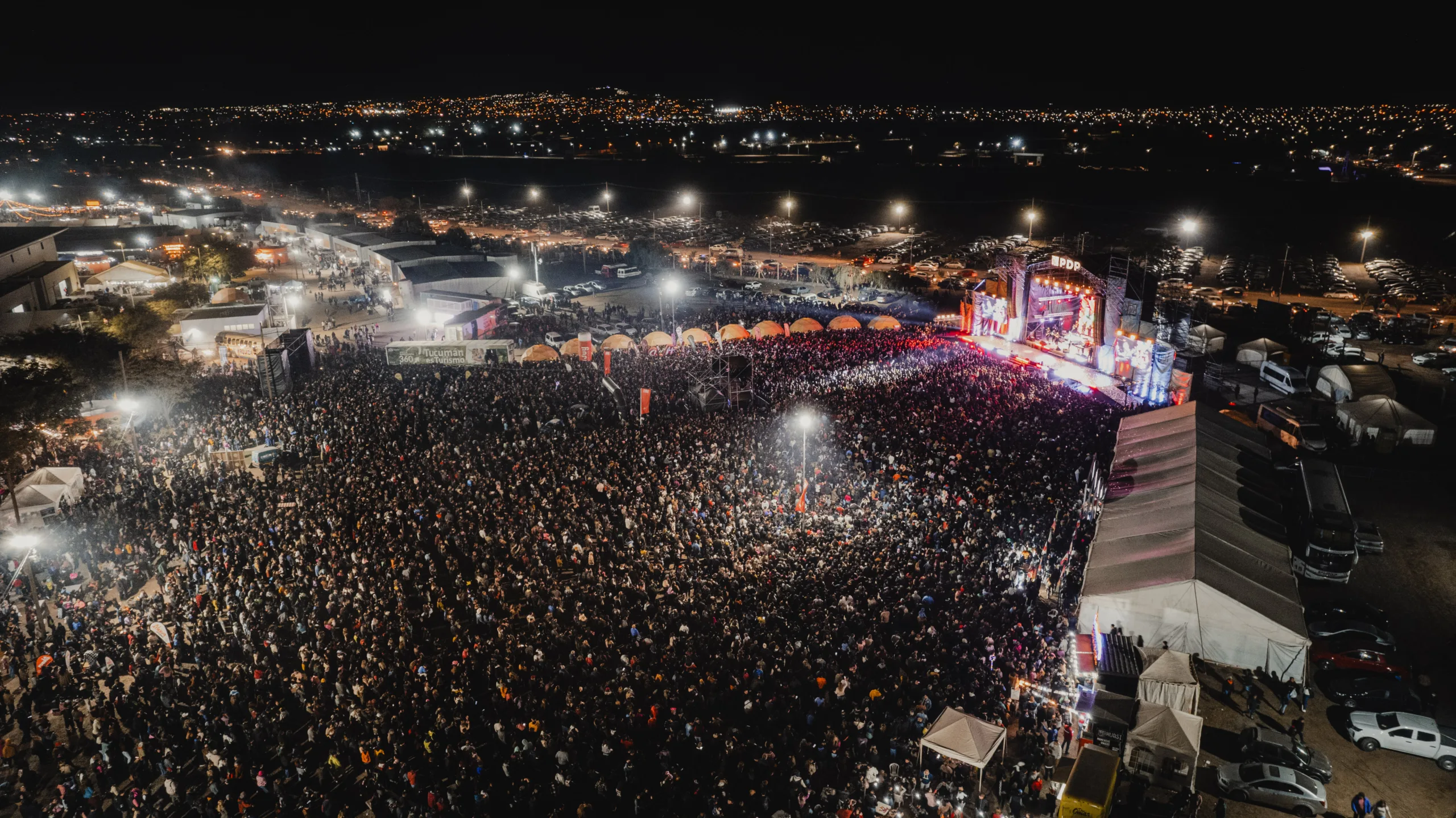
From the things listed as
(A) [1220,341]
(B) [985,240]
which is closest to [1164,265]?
(B) [985,240]

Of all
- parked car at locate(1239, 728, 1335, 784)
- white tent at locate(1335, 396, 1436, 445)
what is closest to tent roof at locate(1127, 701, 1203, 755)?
parked car at locate(1239, 728, 1335, 784)

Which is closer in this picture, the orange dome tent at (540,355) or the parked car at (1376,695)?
the parked car at (1376,695)

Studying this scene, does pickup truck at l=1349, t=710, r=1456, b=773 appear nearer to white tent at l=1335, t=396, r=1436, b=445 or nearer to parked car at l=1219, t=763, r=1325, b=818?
parked car at l=1219, t=763, r=1325, b=818

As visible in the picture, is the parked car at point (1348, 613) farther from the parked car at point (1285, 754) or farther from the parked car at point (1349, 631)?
Answer: the parked car at point (1285, 754)

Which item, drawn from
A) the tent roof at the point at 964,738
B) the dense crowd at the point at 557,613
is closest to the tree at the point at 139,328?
the dense crowd at the point at 557,613

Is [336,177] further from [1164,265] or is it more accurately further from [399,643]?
[399,643]

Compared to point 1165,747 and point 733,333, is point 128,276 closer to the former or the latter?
point 733,333
